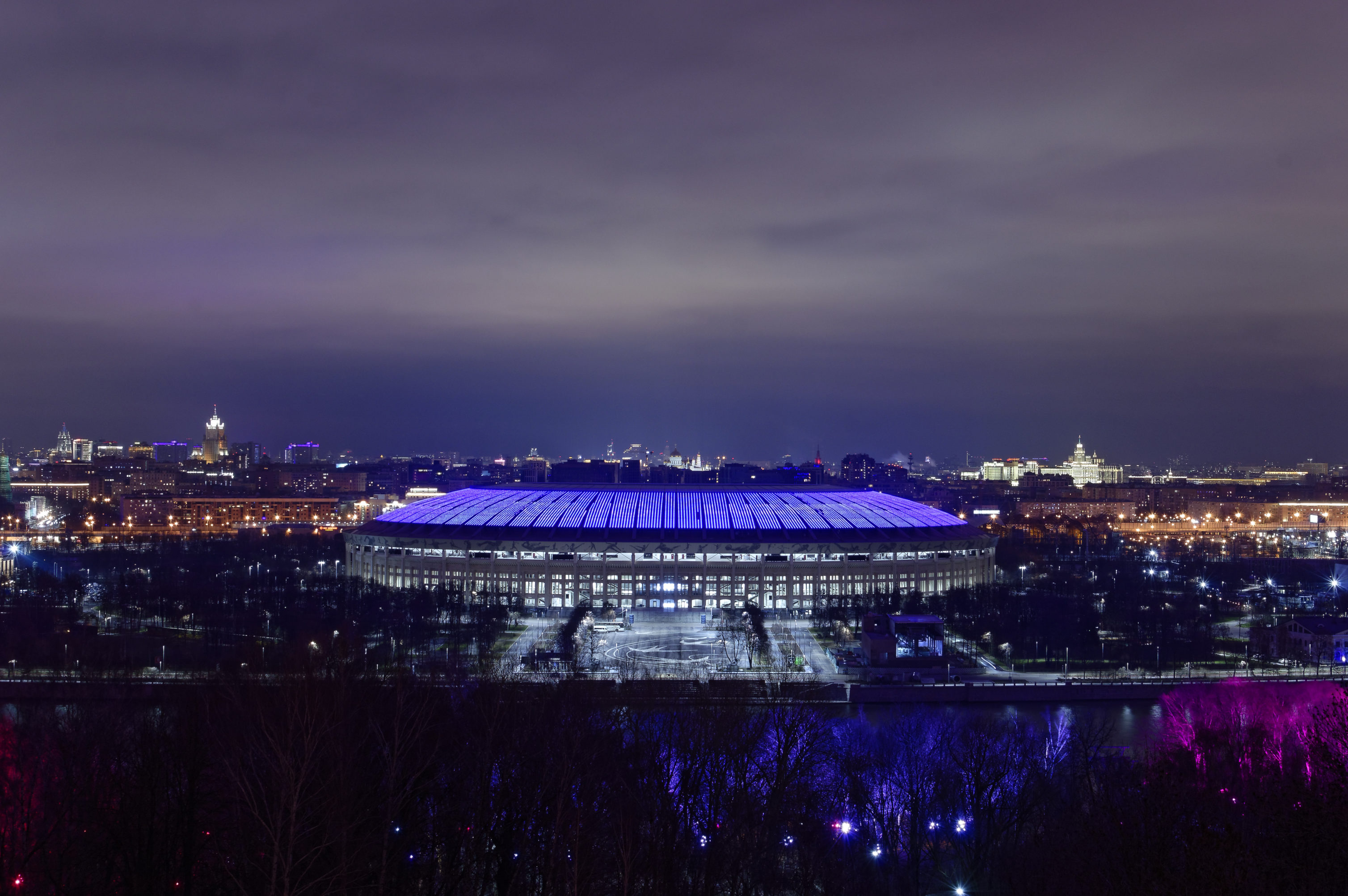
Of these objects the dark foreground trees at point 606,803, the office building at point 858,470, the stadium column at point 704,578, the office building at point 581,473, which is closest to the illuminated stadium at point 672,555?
the stadium column at point 704,578

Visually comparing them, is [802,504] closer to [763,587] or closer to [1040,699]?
[763,587]

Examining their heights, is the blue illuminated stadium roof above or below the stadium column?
above

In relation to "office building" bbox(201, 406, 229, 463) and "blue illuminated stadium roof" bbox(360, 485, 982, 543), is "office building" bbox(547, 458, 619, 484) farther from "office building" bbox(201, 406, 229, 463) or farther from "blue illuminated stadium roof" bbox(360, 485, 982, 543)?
"office building" bbox(201, 406, 229, 463)

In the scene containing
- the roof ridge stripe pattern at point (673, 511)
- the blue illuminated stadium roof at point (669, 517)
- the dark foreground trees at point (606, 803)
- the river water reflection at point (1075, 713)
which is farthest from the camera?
the roof ridge stripe pattern at point (673, 511)

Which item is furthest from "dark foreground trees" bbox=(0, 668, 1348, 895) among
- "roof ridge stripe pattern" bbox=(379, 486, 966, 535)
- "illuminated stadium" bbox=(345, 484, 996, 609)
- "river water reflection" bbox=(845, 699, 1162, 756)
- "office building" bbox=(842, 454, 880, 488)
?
"office building" bbox=(842, 454, 880, 488)

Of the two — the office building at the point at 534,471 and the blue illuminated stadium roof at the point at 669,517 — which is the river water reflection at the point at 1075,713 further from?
the office building at the point at 534,471

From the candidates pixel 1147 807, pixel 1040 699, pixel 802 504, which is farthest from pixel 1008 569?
pixel 1147 807
